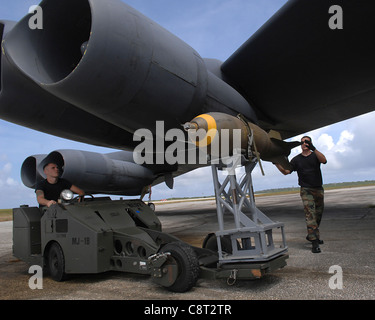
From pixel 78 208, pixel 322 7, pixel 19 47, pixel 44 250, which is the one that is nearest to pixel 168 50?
pixel 19 47

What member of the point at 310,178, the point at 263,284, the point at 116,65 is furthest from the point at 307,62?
the point at 263,284

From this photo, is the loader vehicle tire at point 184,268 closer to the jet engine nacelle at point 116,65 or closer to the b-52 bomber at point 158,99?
the b-52 bomber at point 158,99

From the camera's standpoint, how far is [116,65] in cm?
365

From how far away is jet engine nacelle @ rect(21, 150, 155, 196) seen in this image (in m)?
9.57

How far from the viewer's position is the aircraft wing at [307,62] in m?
5.55

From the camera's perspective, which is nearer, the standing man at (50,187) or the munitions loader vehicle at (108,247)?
the munitions loader vehicle at (108,247)

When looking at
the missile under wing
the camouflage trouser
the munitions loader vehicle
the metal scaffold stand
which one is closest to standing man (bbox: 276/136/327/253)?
the camouflage trouser

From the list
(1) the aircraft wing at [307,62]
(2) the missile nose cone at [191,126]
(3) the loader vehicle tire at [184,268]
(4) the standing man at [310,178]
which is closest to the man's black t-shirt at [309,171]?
(4) the standing man at [310,178]

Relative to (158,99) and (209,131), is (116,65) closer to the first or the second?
(158,99)
